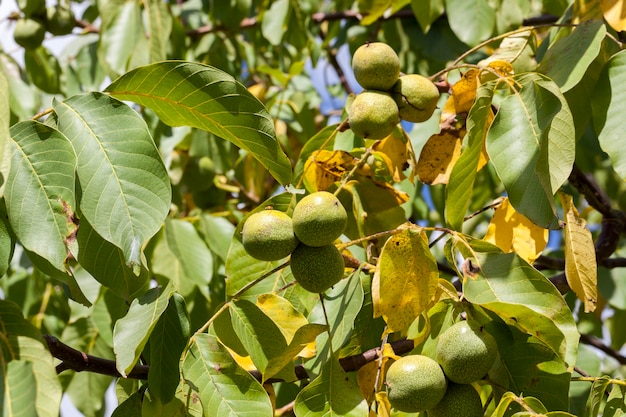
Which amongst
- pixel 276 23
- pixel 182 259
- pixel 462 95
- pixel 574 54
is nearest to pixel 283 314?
pixel 462 95

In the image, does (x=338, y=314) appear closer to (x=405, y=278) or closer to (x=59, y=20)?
(x=405, y=278)

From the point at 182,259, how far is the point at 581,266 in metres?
1.22

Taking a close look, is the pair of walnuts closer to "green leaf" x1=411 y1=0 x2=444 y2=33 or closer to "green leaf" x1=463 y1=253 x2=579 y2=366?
"green leaf" x1=463 y1=253 x2=579 y2=366

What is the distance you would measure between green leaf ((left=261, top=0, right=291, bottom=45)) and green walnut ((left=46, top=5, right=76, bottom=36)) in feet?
2.68

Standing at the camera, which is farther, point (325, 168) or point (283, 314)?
point (325, 168)

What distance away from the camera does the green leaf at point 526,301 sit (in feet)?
3.42

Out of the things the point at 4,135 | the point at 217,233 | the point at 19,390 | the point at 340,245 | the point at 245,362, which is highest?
the point at 4,135

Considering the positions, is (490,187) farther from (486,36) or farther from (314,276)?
(314,276)

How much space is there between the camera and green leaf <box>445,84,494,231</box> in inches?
50.3

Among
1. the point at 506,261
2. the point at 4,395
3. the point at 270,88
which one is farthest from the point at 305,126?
the point at 4,395

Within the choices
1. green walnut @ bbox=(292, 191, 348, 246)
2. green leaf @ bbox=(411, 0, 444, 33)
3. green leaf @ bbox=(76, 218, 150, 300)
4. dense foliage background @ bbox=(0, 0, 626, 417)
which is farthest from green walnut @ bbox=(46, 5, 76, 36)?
green walnut @ bbox=(292, 191, 348, 246)

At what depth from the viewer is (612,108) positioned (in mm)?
1352

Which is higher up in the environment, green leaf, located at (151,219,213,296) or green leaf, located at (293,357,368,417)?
green leaf, located at (293,357,368,417)

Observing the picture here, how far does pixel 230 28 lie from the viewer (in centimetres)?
308
